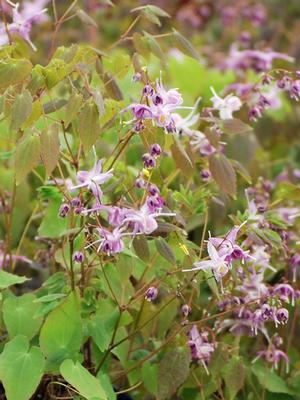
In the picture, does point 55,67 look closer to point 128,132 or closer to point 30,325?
point 128,132

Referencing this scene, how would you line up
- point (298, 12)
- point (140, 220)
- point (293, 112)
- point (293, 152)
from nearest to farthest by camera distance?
point (140, 220) < point (293, 152) < point (293, 112) < point (298, 12)

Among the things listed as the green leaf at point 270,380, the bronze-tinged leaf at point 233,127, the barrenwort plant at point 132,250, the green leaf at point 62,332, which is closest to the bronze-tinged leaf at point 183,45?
the barrenwort plant at point 132,250

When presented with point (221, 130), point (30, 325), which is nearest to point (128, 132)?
point (221, 130)

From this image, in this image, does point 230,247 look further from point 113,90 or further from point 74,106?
point 113,90

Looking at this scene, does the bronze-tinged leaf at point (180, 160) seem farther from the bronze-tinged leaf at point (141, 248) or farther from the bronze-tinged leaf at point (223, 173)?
the bronze-tinged leaf at point (141, 248)

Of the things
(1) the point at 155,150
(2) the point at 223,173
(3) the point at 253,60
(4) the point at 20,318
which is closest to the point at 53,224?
(4) the point at 20,318
